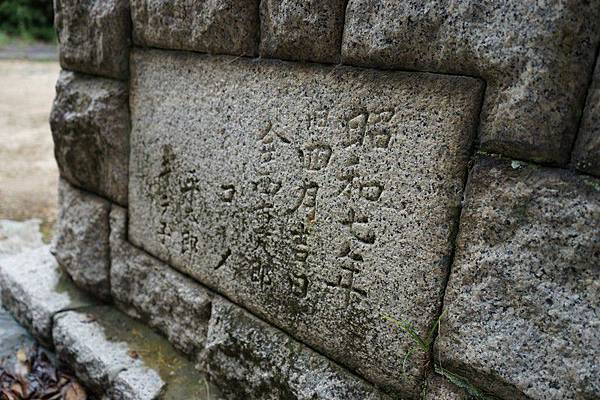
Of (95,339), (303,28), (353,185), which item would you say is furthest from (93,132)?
(353,185)

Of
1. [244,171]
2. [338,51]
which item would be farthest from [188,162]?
[338,51]

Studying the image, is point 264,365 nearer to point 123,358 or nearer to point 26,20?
point 123,358

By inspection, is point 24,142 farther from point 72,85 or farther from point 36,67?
point 36,67

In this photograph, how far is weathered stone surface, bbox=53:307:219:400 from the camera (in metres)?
1.70

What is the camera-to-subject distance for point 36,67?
31.7 feet

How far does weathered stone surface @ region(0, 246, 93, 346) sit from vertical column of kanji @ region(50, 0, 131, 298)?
8cm

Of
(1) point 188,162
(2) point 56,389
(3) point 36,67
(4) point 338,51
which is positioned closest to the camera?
(4) point 338,51

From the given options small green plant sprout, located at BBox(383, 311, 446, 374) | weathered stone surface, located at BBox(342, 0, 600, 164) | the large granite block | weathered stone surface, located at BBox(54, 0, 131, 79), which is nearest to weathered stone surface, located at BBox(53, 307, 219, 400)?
the large granite block

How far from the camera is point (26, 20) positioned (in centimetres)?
1325

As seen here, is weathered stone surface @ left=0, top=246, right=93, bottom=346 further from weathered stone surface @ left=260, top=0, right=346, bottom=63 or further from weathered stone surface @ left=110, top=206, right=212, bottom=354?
weathered stone surface @ left=260, top=0, right=346, bottom=63

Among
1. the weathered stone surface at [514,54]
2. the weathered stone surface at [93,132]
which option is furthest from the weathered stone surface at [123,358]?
the weathered stone surface at [514,54]

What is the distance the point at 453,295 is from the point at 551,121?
1.31 feet

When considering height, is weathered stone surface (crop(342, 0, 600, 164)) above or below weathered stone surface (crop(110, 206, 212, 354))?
above

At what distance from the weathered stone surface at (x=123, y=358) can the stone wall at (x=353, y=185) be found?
0.06 metres
